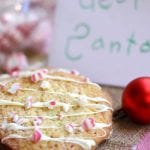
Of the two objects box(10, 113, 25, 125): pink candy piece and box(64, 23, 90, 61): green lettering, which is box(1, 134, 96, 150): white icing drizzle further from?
box(64, 23, 90, 61): green lettering

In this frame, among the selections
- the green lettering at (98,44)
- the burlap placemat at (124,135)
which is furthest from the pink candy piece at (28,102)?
the green lettering at (98,44)

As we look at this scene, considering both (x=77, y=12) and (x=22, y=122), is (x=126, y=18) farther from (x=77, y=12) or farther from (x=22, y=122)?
(x=22, y=122)

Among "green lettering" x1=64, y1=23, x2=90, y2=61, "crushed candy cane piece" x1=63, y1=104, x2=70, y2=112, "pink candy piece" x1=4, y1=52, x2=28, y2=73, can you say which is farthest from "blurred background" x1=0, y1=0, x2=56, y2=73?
"crushed candy cane piece" x1=63, y1=104, x2=70, y2=112

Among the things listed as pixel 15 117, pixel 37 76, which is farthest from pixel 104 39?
pixel 15 117

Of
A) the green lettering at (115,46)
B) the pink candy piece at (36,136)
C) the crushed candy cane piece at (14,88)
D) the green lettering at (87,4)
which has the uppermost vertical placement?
the green lettering at (87,4)

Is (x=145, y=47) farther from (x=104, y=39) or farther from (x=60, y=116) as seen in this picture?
(x=60, y=116)

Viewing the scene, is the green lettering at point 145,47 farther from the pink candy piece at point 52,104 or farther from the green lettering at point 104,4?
the pink candy piece at point 52,104
